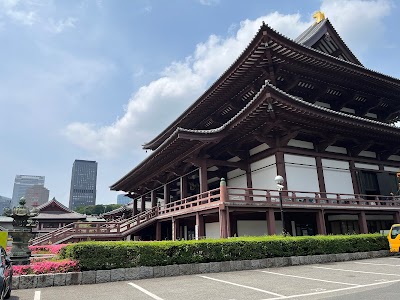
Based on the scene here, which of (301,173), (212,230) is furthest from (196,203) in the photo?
(301,173)

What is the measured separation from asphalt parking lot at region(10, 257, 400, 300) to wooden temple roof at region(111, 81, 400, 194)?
330 inches

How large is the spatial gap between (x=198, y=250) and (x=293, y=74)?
13.9 metres

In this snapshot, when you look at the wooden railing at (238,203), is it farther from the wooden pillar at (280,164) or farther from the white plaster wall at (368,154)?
the white plaster wall at (368,154)

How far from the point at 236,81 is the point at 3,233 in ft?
51.5

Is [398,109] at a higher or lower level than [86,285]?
higher

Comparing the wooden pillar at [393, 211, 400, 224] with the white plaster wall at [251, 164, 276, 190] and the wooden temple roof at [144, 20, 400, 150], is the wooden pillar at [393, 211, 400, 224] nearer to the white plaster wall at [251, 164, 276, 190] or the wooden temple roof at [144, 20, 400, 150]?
the wooden temple roof at [144, 20, 400, 150]

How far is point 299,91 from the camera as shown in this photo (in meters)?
22.1

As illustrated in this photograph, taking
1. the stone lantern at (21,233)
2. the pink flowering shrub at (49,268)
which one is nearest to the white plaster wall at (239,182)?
the stone lantern at (21,233)

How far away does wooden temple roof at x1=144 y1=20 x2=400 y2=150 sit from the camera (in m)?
18.5

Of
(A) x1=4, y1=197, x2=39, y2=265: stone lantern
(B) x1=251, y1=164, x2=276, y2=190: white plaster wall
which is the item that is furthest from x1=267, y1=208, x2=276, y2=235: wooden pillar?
(A) x1=4, y1=197, x2=39, y2=265: stone lantern

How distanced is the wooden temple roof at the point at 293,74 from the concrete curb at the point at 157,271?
11.3 meters

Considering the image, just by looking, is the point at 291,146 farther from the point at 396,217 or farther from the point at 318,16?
the point at 318,16

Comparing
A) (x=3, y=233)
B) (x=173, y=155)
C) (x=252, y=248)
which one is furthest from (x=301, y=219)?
(x=3, y=233)

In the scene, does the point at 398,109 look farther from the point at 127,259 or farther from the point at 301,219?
the point at 127,259
